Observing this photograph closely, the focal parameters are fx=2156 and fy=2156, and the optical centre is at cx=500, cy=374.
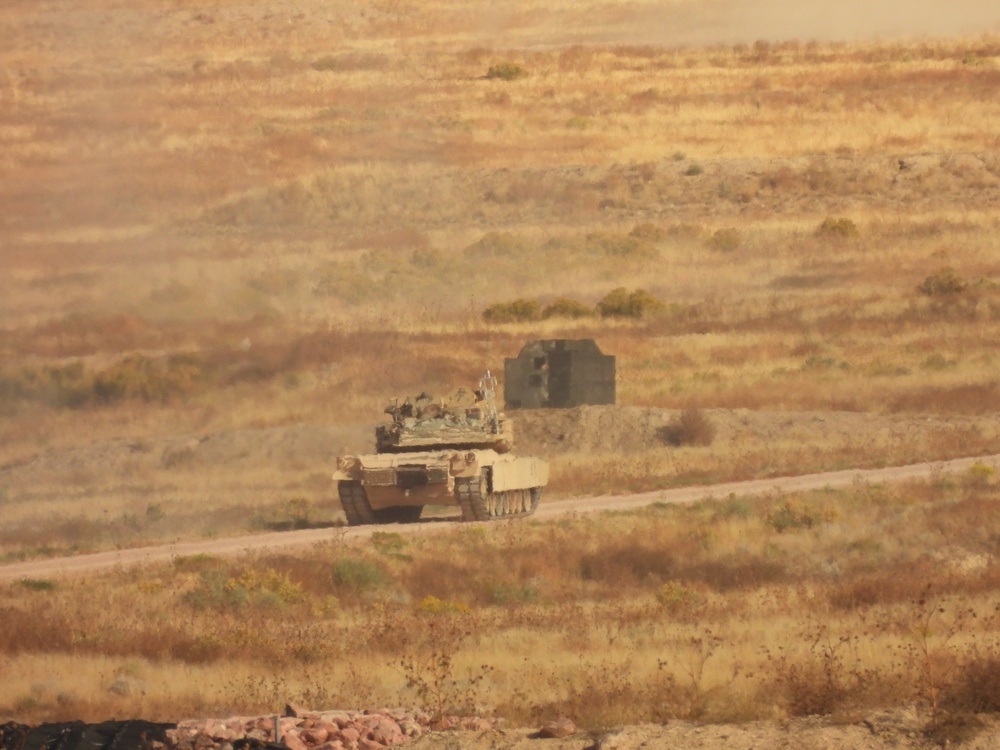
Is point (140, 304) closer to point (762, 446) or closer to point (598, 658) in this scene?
point (762, 446)

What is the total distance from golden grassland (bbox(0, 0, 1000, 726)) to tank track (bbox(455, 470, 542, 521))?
186 cm

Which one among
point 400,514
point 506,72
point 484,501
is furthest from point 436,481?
point 506,72

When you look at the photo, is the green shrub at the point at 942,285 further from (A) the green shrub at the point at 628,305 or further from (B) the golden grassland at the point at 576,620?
(B) the golden grassland at the point at 576,620

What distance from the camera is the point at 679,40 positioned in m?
93.9

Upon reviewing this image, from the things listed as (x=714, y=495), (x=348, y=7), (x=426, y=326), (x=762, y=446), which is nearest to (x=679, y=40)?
(x=348, y=7)

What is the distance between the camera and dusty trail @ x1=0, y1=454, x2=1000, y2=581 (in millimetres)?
29047

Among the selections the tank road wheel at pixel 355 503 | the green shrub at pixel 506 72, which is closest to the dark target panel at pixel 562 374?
the tank road wheel at pixel 355 503

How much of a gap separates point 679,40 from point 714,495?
61664 mm

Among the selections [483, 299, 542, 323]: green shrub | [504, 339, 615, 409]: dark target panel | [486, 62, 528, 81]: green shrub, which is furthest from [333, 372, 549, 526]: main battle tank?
[486, 62, 528, 81]: green shrub

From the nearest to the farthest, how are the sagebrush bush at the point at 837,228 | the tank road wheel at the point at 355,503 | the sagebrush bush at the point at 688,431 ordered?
the tank road wheel at the point at 355,503 < the sagebrush bush at the point at 688,431 < the sagebrush bush at the point at 837,228

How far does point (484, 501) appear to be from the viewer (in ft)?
106

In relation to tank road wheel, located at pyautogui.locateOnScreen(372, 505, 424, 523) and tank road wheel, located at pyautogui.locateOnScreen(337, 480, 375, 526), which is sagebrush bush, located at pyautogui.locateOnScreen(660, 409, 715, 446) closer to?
tank road wheel, located at pyautogui.locateOnScreen(372, 505, 424, 523)

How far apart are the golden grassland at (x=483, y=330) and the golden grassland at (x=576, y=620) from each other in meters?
0.08

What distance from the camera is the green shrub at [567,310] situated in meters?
56.1
